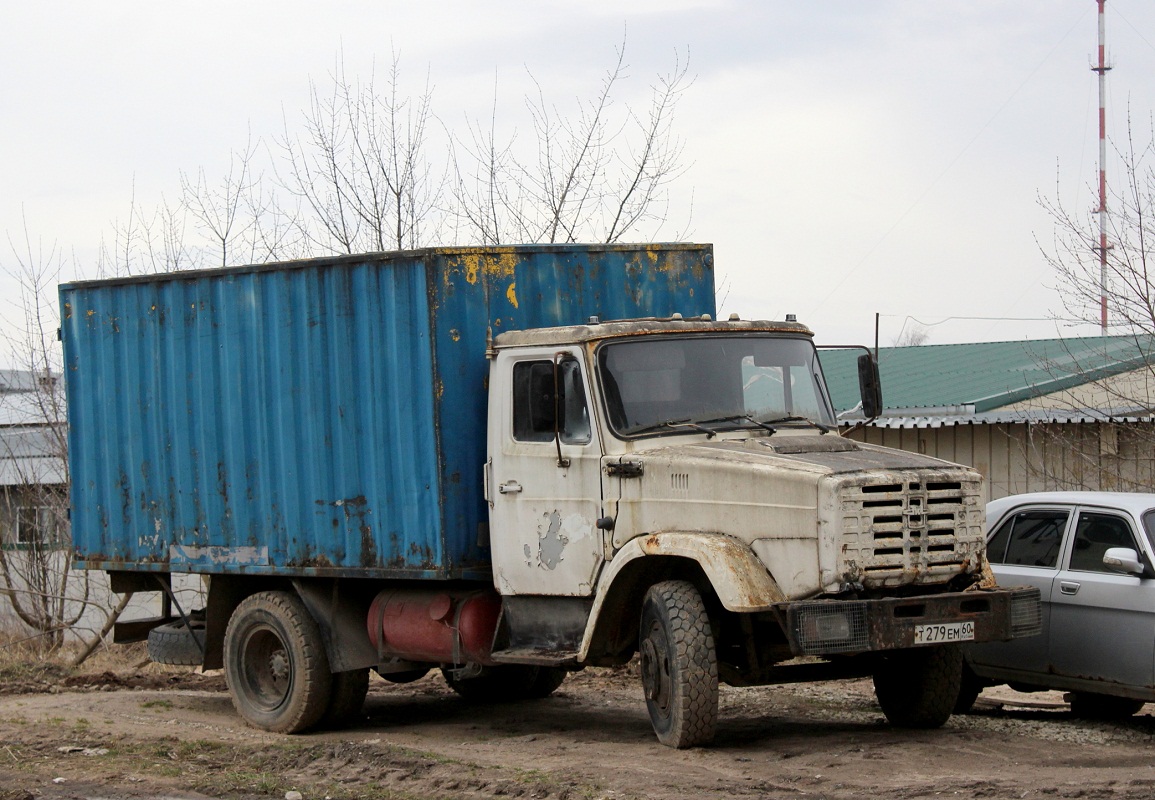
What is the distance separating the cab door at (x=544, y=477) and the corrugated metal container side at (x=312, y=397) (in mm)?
295

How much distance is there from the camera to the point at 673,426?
8.45 meters

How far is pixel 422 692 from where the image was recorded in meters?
12.4

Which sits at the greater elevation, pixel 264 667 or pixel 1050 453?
pixel 1050 453

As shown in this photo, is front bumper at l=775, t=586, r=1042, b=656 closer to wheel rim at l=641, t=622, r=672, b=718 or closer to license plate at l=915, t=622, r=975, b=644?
license plate at l=915, t=622, r=975, b=644

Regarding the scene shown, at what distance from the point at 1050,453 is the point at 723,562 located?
8099 millimetres

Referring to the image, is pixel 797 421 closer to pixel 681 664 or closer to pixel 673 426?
pixel 673 426

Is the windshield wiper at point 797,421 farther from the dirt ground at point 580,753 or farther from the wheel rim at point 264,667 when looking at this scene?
the wheel rim at point 264,667

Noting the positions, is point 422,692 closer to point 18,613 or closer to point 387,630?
point 387,630

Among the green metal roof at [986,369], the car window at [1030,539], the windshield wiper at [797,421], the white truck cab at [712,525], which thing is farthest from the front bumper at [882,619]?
the green metal roof at [986,369]

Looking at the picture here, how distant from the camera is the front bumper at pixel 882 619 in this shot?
733 cm

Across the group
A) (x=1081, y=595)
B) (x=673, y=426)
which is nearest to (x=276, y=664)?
(x=673, y=426)

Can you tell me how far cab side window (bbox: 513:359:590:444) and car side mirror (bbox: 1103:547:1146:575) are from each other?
307 cm

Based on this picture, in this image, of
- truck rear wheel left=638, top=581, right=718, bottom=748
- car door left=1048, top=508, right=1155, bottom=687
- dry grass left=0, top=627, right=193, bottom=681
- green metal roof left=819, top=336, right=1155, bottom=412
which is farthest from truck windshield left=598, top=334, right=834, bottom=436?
dry grass left=0, top=627, right=193, bottom=681

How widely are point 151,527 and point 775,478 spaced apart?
214 inches
